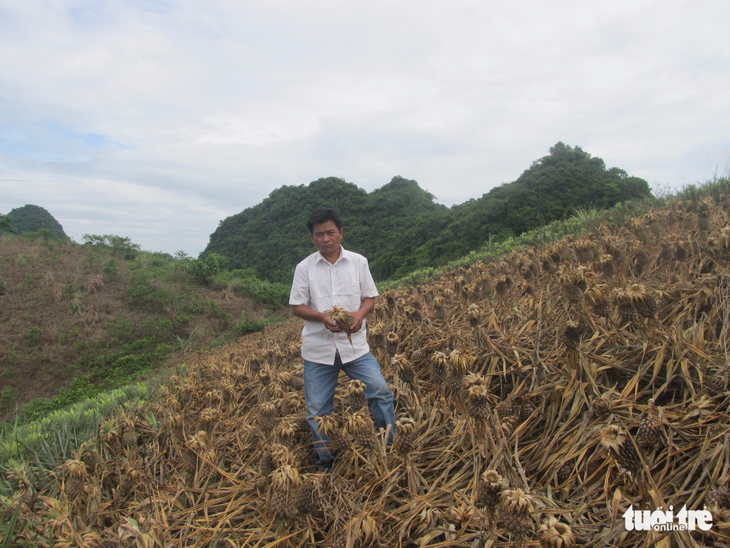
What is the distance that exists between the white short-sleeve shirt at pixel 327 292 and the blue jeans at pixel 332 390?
8 centimetres

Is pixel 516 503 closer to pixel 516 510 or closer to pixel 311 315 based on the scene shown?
pixel 516 510

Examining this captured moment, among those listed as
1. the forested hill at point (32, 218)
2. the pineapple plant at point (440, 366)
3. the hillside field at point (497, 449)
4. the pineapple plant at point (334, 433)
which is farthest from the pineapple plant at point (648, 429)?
the forested hill at point (32, 218)

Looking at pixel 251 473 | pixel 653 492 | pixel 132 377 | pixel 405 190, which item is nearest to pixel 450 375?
pixel 653 492

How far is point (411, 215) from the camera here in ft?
137

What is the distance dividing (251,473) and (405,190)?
4557 centimetres

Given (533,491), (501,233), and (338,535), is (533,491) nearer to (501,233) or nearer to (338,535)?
(338,535)

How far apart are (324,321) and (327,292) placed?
371mm

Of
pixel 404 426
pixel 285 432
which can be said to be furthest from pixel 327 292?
pixel 404 426

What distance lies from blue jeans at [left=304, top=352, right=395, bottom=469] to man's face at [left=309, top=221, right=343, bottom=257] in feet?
2.51

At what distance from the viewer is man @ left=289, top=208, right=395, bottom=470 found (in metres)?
2.53

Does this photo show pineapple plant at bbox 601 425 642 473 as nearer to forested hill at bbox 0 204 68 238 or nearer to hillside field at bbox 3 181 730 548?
hillside field at bbox 3 181 730 548

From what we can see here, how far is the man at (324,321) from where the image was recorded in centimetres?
253

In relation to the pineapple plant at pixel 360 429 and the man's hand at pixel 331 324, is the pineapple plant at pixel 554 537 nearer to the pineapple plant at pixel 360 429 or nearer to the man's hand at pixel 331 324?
the pineapple plant at pixel 360 429

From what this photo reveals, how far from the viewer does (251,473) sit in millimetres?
2609
